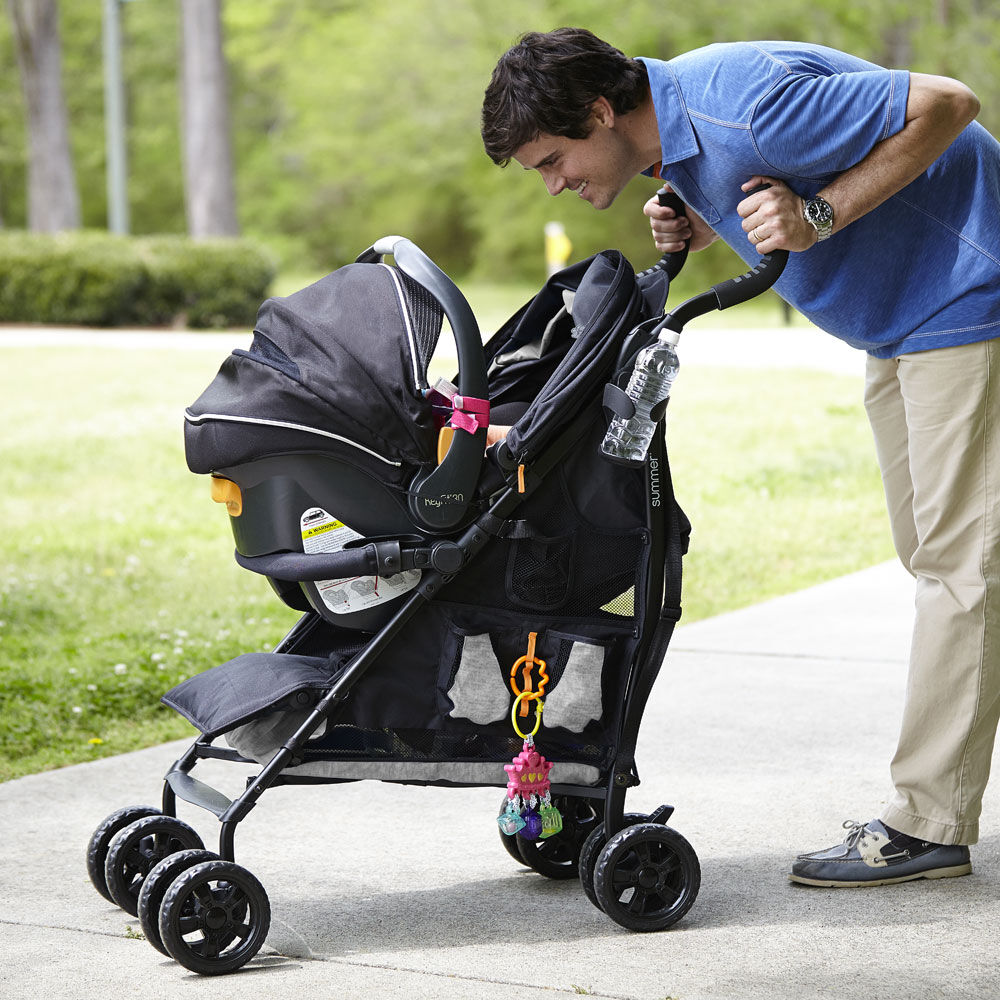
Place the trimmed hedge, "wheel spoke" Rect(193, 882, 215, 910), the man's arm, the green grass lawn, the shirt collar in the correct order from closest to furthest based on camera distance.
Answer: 1. "wheel spoke" Rect(193, 882, 215, 910)
2. the man's arm
3. the shirt collar
4. the green grass lawn
5. the trimmed hedge

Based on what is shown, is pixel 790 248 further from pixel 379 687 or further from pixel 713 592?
pixel 713 592

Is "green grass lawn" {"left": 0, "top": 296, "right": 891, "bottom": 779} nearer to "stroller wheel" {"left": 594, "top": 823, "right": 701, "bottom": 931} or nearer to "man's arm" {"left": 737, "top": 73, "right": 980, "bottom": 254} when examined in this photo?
"stroller wheel" {"left": 594, "top": 823, "right": 701, "bottom": 931}

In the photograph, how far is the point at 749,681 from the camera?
195 inches

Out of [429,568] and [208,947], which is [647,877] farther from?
[208,947]

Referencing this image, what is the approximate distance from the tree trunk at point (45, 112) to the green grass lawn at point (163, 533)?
14758 millimetres

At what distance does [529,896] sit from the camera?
→ 324 cm

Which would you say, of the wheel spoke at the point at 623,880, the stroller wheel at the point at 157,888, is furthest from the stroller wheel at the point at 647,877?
the stroller wheel at the point at 157,888

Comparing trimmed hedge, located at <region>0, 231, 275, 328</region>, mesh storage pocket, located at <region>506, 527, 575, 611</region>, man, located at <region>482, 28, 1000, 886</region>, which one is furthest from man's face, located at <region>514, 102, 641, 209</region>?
trimmed hedge, located at <region>0, 231, 275, 328</region>

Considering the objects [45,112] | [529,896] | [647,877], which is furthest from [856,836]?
[45,112]

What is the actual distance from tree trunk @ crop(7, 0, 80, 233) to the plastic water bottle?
25.9 meters

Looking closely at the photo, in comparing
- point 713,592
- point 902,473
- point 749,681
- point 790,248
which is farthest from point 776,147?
point 713,592

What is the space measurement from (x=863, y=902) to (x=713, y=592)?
3.33m

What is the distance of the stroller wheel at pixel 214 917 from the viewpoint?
9.09 feet

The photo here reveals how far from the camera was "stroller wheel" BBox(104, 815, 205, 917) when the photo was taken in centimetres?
302
